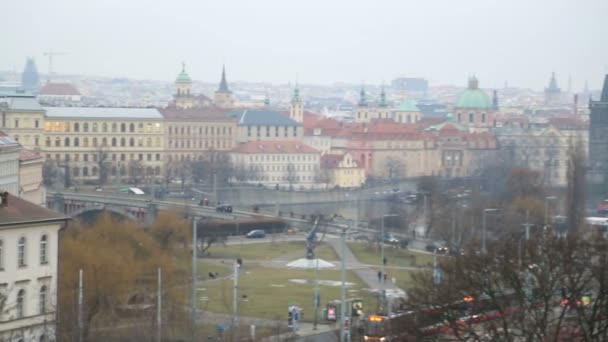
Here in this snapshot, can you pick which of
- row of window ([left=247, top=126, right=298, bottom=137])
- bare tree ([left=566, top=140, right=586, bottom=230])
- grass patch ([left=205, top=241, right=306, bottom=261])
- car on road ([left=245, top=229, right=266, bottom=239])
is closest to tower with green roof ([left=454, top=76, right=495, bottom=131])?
row of window ([left=247, top=126, right=298, bottom=137])

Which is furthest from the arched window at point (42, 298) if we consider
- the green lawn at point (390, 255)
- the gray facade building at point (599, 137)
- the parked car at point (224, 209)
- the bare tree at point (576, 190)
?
the gray facade building at point (599, 137)

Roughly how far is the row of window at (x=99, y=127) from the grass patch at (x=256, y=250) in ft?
154

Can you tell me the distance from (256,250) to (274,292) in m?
14.7

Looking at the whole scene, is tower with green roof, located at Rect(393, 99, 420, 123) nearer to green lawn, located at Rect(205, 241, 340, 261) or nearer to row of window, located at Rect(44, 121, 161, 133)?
row of window, located at Rect(44, 121, 161, 133)

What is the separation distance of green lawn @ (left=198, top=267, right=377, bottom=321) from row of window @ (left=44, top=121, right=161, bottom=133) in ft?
194

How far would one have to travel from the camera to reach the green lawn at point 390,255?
55.4 metres

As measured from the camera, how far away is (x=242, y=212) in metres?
76.5

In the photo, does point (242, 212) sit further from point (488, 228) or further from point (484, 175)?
point (484, 175)

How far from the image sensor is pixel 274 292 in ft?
153

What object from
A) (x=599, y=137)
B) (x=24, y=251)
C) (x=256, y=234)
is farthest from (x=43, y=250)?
(x=599, y=137)

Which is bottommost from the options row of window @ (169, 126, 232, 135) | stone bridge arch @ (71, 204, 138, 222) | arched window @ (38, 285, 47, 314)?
stone bridge arch @ (71, 204, 138, 222)

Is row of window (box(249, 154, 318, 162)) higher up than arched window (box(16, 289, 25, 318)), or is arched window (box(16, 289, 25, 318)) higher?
arched window (box(16, 289, 25, 318))

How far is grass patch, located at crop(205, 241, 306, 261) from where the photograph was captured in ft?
192

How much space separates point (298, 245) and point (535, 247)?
35056 mm
